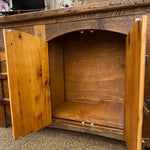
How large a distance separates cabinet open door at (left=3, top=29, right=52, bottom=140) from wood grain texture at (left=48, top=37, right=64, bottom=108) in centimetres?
20

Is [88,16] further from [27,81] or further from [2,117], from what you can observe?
[2,117]

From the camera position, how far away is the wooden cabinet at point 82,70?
0.72 m

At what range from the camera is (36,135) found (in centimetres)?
123

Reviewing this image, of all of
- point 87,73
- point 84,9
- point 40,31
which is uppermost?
point 84,9

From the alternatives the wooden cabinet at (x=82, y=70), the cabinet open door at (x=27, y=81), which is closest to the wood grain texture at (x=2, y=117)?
the wooden cabinet at (x=82, y=70)

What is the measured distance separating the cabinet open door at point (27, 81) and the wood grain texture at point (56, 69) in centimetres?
20

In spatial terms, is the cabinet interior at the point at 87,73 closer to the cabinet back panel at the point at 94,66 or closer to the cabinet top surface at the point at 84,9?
the cabinet back panel at the point at 94,66

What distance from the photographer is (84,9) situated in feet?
2.91

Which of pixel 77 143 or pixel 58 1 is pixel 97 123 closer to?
pixel 77 143

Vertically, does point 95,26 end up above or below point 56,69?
above

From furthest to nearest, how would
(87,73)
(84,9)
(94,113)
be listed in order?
(87,73) → (94,113) → (84,9)

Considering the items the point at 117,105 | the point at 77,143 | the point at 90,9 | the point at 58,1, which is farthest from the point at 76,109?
the point at 58,1

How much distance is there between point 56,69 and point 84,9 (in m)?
0.69

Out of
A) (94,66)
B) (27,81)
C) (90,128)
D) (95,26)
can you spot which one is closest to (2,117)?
(27,81)
